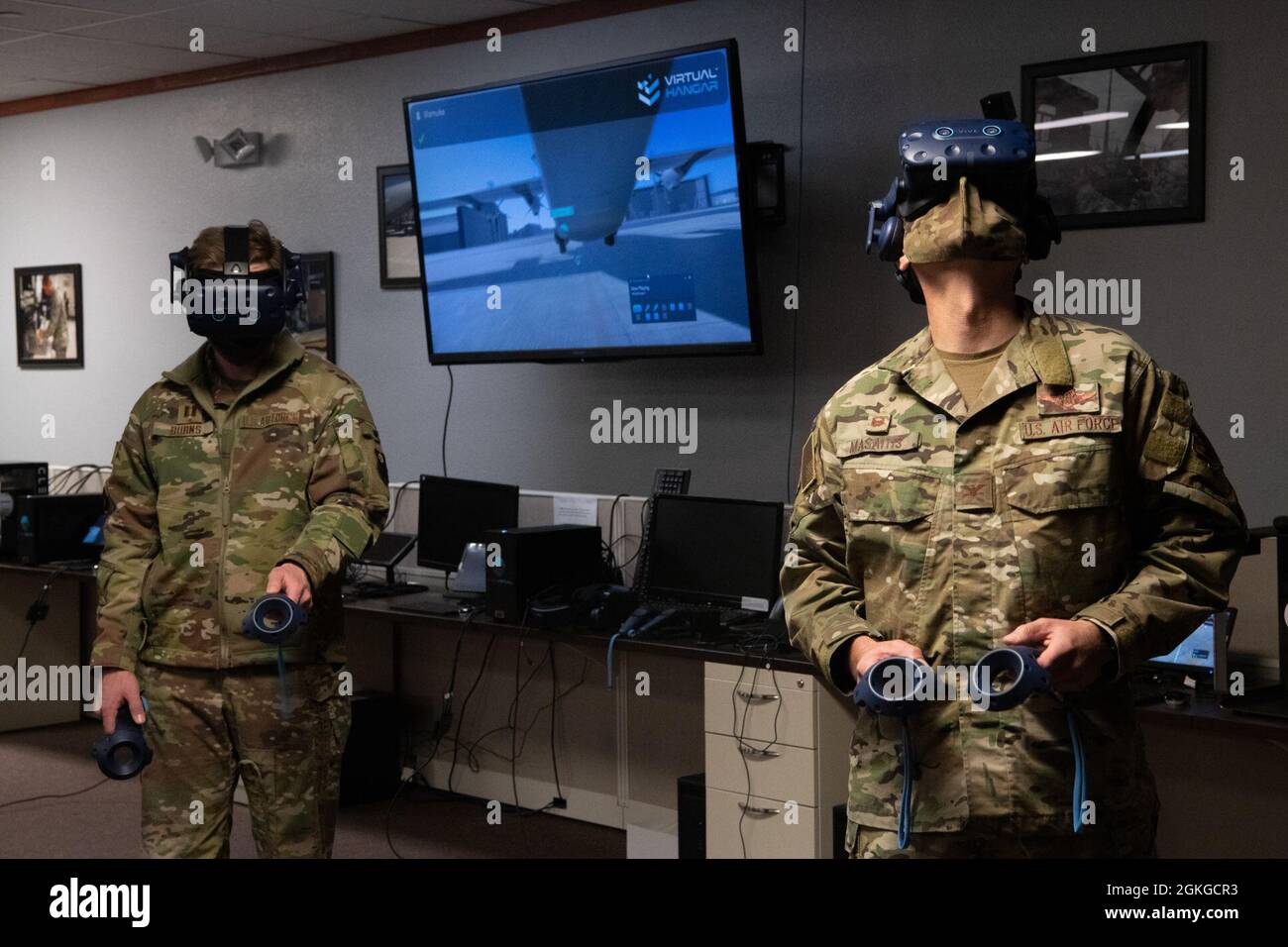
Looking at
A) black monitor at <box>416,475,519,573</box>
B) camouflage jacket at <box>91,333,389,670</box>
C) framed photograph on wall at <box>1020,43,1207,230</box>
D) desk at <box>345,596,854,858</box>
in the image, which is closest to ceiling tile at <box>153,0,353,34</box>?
black monitor at <box>416,475,519,573</box>

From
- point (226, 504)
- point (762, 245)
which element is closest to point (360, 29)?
point (762, 245)

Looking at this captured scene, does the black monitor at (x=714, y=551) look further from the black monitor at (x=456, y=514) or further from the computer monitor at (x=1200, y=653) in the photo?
the computer monitor at (x=1200, y=653)

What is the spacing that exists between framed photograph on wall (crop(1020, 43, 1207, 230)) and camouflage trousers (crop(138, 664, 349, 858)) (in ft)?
8.21

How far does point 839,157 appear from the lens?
4.67 metres

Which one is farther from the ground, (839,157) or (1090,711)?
(839,157)

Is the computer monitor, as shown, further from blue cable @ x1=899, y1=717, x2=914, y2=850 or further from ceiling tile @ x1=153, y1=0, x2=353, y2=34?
ceiling tile @ x1=153, y1=0, x2=353, y2=34

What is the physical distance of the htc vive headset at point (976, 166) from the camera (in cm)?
194

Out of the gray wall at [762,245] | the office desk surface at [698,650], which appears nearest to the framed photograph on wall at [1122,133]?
the gray wall at [762,245]

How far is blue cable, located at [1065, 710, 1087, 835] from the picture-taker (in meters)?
1.79

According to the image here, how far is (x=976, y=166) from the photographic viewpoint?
76.3 inches

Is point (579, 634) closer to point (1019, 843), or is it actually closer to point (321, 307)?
point (321, 307)

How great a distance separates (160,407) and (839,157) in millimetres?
2433

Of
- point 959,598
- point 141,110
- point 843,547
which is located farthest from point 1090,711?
point 141,110
